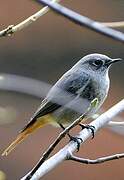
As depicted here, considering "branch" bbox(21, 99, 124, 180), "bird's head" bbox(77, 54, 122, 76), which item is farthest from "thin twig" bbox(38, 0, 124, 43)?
"bird's head" bbox(77, 54, 122, 76)

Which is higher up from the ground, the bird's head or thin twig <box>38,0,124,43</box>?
the bird's head

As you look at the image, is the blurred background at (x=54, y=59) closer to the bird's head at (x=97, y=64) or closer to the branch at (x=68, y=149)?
the bird's head at (x=97, y=64)

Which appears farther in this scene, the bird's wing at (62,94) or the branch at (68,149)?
the bird's wing at (62,94)

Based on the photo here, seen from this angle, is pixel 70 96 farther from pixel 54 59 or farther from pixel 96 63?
pixel 54 59

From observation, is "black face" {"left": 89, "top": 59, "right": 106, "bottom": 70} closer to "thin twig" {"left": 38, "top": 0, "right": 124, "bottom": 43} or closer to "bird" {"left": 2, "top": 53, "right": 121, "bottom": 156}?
"bird" {"left": 2, "top": 53, "right": 121, "bottom": 156}

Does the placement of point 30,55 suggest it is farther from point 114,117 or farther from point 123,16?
point 114,117

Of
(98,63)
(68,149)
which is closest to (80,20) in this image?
(68,149)

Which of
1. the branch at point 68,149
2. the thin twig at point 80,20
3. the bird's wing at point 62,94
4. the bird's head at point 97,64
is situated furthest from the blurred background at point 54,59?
the thin twig at point 80,20

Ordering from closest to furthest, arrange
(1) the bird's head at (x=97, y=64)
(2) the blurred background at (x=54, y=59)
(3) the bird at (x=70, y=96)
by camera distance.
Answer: (3) the bird at (x=70, y=96), (1) the bird's head at (x=97, y=64), (2) the blurred background at (x=54, y=59)
